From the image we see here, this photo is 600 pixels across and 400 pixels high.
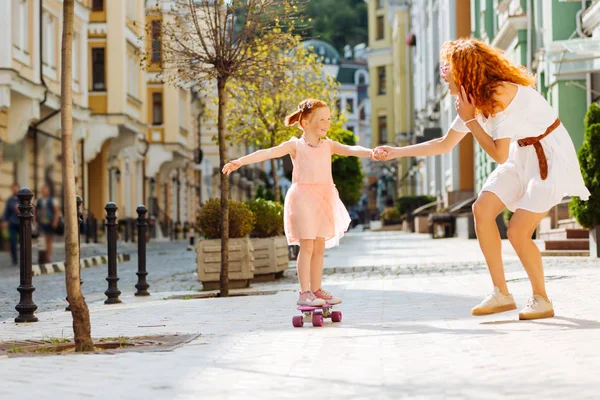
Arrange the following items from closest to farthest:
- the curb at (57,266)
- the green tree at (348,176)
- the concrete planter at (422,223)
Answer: the curb at (57,266) → the concrete planter at (422,223) → the green tree at (348,176)

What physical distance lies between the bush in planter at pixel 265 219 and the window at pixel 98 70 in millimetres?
20847

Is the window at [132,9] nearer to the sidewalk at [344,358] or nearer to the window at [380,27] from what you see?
the sidewalk at [344,358]

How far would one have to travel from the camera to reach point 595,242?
1667 cm

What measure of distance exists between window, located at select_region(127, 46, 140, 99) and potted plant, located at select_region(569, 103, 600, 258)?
24.8m

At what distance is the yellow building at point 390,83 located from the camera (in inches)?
3009

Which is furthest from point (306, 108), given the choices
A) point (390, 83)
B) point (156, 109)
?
point (390, 83)

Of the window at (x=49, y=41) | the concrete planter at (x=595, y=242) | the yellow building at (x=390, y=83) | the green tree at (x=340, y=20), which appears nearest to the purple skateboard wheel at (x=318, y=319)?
the concrete planter at (x=595, y=242)

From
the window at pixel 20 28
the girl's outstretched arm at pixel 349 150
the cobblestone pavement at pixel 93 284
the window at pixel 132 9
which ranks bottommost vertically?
the cobblestone pavement at pixel 93 284

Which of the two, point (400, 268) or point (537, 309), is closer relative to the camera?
point (537, 309)

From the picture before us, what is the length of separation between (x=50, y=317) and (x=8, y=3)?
15.9 meters

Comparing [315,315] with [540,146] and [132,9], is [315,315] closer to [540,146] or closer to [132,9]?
[540,146]

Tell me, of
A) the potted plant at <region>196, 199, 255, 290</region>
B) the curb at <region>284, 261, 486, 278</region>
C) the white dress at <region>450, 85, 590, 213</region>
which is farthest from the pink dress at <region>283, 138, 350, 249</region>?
the curb at <region>284, 261, 486, 278</region>

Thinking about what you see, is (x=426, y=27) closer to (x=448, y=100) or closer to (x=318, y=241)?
(x=448, y=100)

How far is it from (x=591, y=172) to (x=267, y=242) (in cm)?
475
